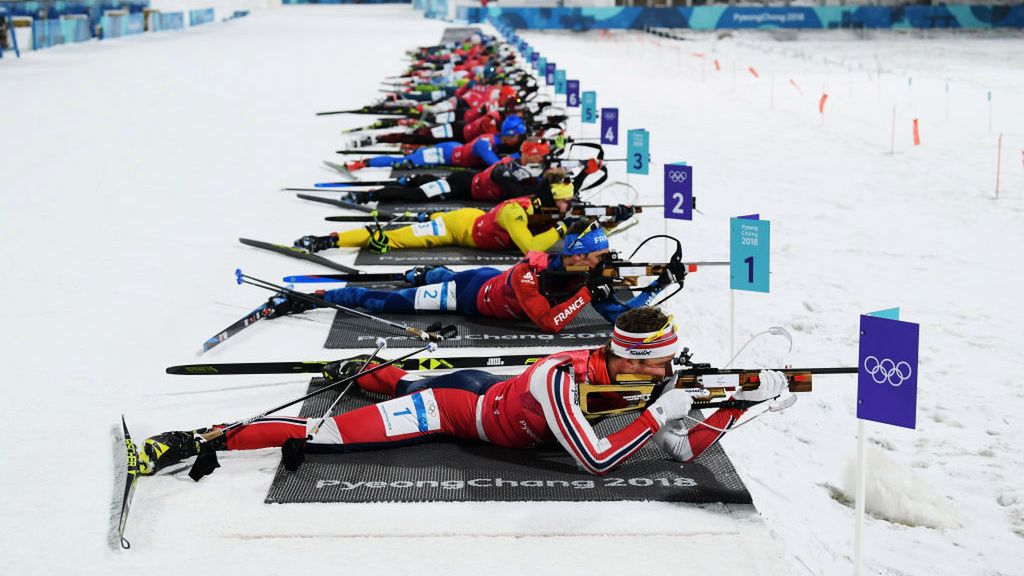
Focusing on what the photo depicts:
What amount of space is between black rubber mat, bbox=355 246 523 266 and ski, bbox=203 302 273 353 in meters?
1.63

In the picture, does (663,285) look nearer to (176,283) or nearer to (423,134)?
(176,283)

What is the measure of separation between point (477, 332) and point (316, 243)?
8.49ft

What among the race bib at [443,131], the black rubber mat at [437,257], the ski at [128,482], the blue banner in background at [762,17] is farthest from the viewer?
the blue banner in background at [762,17]

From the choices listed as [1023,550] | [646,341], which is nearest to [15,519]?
[646,341]

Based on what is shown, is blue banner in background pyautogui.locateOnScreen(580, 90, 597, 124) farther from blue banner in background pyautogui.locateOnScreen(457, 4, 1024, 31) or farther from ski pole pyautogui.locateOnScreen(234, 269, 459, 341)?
blue banner in background pyautogui.locateOnScreen(457, 4, 1024, 31)

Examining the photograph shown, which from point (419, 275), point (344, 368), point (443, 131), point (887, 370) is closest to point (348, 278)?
point (419, 275)

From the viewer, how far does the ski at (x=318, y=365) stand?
5496 millimetres

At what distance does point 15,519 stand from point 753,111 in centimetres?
1589

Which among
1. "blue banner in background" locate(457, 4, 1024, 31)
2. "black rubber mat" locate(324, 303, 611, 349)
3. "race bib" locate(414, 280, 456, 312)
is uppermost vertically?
"blue banner in background" locate(457, 4, 1024, 31)

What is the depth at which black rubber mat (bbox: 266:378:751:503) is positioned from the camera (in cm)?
439

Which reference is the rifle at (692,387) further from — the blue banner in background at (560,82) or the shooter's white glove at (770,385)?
the blue banner in background at (560,82)

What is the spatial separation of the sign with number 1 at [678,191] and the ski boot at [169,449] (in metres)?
3.84

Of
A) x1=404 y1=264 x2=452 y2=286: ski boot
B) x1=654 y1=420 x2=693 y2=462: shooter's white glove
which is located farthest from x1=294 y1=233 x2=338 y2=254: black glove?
x1=654 y1=420 x2=693 y2=462: shooter's white glove

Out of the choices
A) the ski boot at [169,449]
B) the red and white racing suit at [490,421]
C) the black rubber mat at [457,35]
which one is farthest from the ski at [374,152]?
the black rubber mat at [457,35]
